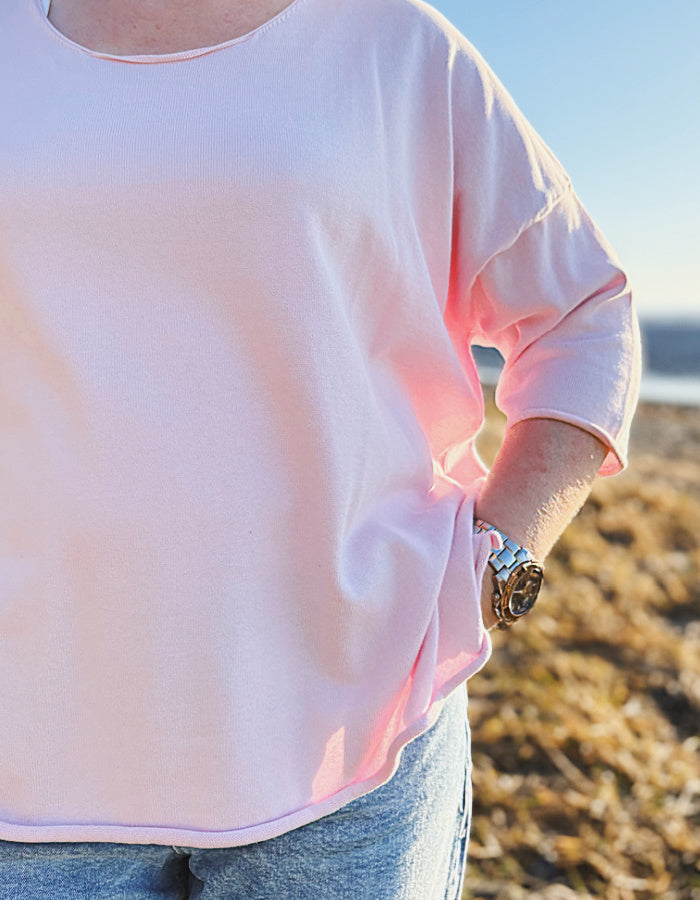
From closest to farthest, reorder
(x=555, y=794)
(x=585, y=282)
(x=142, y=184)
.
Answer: (x=142, y=184), (x=585, y=282), (x=555, y=794)

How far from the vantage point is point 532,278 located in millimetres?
1348

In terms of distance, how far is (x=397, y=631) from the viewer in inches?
48.6

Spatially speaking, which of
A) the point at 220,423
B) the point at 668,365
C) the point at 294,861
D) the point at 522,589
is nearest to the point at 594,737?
the point at 522,589

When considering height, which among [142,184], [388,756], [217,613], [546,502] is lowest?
[388,756]

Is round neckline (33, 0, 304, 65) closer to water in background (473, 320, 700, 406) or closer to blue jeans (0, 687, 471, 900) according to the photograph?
blue jeans (0, 687, 471, 900)

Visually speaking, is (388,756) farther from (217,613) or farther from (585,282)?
(585,282)

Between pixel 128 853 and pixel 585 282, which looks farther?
pixel 585 282

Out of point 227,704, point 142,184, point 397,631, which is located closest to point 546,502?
point 397,631

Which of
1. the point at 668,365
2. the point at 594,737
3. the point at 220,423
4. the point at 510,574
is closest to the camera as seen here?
the point at 220,423

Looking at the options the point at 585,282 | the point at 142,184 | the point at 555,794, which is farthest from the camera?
the point at 555,794

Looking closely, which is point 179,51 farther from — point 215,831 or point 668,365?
point 668,365

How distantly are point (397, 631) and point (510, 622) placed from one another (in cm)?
26

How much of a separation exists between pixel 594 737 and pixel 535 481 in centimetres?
203

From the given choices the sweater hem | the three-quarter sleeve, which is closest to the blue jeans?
the sweater hem
